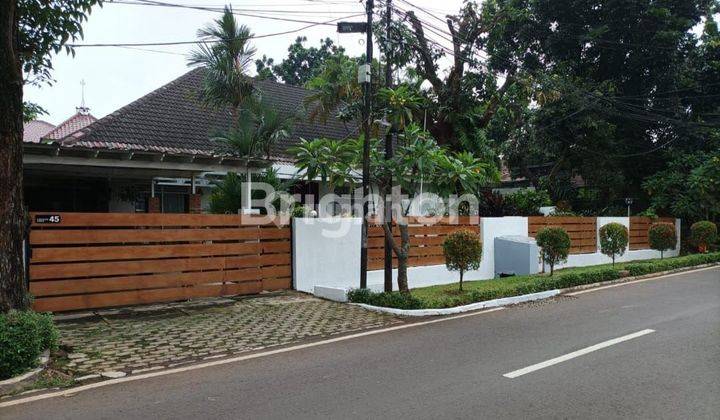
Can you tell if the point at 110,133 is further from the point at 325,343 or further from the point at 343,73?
the point at 325,343

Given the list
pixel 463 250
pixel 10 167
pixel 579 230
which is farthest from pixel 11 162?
pixel 579 230

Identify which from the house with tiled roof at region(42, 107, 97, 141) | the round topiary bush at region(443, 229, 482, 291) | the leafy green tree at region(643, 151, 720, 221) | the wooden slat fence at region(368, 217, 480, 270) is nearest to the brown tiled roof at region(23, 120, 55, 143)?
the house with tiled roof at region(42, 107, 97, 141)

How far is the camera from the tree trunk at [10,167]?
6.14 metres

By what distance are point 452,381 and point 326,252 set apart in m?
6.67

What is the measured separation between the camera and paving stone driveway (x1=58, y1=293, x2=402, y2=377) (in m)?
6.35

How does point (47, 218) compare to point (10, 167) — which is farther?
point (47, 218)

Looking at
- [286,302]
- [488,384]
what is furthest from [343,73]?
[488,384]

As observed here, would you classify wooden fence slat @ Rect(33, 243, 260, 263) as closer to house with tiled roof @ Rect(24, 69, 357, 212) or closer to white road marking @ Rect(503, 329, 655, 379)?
house with tiled roof @ Rect(24, 69, 357, 212)

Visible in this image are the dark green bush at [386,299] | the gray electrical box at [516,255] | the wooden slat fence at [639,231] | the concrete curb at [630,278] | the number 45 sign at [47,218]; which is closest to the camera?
the number 45 sign at [47,218]

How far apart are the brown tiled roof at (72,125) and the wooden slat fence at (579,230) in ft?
56.1

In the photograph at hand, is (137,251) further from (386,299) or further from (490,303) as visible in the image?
(490,303)

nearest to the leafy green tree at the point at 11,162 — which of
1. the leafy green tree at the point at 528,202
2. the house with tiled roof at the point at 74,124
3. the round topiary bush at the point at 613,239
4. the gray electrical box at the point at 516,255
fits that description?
the gray electrical box at the point at 516,255

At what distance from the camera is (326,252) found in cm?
1177

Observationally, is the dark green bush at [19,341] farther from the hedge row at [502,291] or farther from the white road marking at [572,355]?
the hedge row at [502,291]
